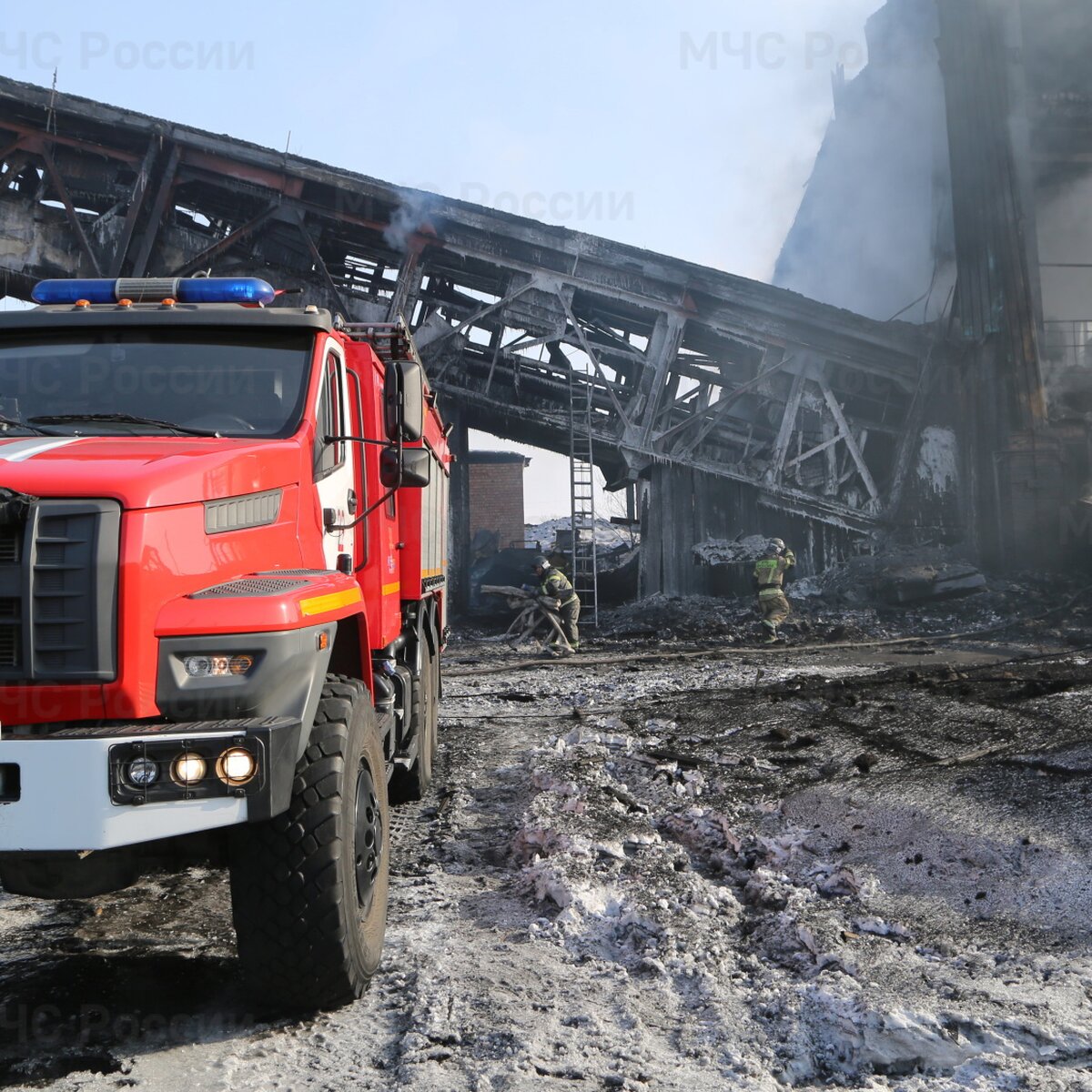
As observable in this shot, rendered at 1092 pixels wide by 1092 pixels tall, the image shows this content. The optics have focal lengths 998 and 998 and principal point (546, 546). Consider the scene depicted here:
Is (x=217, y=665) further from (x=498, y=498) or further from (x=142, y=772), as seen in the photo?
(x=498, y=498)

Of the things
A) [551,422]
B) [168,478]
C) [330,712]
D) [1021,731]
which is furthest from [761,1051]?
[551,422]

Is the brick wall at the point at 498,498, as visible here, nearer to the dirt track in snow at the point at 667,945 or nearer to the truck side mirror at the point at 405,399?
the dirt track in snow at the point at 667,945

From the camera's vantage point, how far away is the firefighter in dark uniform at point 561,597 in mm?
15375

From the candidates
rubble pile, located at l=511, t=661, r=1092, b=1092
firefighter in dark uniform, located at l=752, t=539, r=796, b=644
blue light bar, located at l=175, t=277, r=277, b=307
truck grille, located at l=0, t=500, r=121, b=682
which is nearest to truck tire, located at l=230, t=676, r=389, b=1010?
truck grille, located at l=0, t=500, r=121, b=682

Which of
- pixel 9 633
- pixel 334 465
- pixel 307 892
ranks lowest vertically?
pixel 307 892

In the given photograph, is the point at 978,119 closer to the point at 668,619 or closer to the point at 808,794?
the point at 668,619

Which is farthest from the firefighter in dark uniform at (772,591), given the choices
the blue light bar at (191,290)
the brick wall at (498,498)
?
the brick wall at (498,498)

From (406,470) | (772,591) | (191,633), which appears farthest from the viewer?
(772,591)

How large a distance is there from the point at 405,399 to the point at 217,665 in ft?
5.78

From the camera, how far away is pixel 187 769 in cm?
275

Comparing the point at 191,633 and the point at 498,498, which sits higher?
the point at 498,498

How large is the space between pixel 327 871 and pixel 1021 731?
5.86 metres

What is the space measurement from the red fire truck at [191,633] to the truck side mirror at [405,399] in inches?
4.2

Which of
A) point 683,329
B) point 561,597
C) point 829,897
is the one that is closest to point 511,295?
point 683,329
